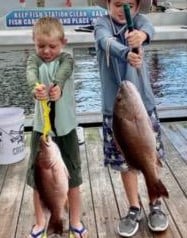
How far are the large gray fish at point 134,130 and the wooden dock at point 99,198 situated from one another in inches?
25.6

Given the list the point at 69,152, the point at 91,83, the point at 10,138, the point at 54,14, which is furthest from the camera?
the point at 91,83

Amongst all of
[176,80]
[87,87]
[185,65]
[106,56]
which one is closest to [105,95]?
[106,56]

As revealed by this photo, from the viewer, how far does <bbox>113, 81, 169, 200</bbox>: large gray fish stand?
2301 mm

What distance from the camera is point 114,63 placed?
2.69 m

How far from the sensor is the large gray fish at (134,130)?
230 centimetres

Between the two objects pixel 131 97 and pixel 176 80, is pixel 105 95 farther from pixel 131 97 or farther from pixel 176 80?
pixel 176 80

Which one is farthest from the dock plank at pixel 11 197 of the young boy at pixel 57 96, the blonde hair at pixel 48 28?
the blonde hair at pixel 48 28

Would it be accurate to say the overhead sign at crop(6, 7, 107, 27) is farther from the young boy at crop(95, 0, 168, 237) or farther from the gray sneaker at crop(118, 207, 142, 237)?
the gray sneaker at crop(118, 207, 142, 237)

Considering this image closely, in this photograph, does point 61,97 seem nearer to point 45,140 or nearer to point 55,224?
point 45,140

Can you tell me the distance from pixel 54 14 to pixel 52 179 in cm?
241

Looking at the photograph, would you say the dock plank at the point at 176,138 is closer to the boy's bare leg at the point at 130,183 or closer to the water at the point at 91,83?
the water at the point at 91,83

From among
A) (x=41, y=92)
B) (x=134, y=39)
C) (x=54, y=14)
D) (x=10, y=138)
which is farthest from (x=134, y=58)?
(x=54, y=14)

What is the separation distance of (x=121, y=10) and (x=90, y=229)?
3.93 ft

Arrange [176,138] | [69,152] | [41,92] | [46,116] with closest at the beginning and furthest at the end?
1. [41,92]
2. [46,116]
3. [69,152]
4. [176,138]
